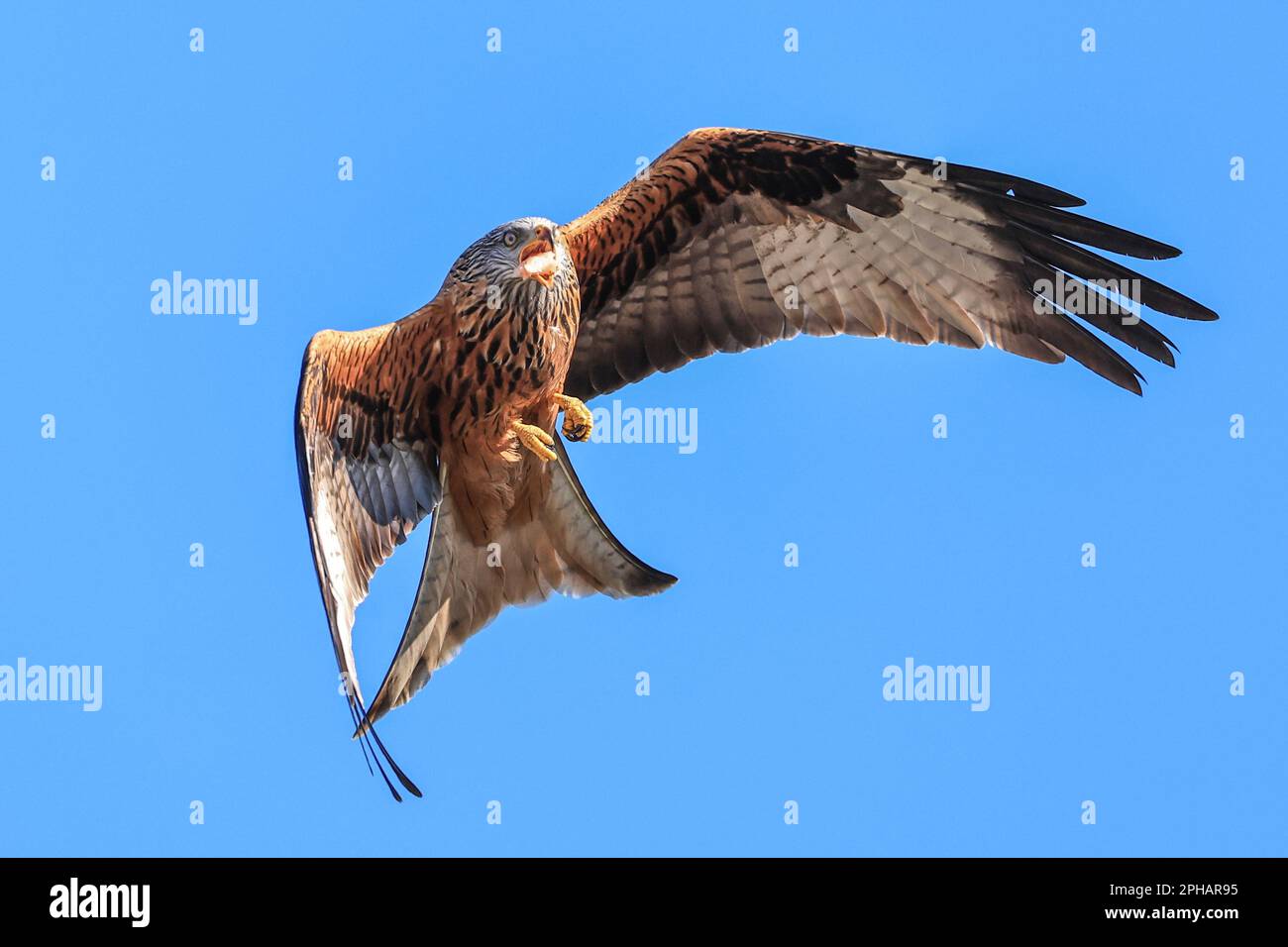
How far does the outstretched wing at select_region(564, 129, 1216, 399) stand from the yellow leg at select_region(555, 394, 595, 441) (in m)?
1.15

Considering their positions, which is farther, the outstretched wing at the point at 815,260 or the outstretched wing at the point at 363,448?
the outstretched wing at the point at 815,260

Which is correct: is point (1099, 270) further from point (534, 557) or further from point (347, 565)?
point (347, 565)

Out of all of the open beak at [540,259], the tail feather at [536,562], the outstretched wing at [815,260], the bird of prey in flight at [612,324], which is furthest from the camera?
the outstretched wing at [815,260]

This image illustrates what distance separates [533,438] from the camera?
9.62 metres

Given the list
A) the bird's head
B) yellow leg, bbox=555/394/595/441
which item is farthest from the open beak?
yellow leg, bbox=555/394/595/441

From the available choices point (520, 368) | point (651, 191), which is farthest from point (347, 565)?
point (651, 191)

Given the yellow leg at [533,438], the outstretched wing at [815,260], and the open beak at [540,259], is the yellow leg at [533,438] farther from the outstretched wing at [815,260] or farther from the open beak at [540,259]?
the outstretched wing at [815,260]

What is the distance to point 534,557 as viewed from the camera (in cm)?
1016

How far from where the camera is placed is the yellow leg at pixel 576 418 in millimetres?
9641

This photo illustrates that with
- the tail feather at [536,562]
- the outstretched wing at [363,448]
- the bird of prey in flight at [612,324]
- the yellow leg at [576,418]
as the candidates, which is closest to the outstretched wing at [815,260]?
the bird of prey in flight at [612,324]

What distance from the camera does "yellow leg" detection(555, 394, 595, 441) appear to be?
9.64 m

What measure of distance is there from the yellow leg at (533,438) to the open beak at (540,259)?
77cm

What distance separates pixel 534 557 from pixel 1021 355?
3008mm

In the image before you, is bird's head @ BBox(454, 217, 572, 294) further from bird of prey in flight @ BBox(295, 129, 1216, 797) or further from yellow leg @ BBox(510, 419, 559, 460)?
yellow leg @ BBox(510, 419, 559, 460)
